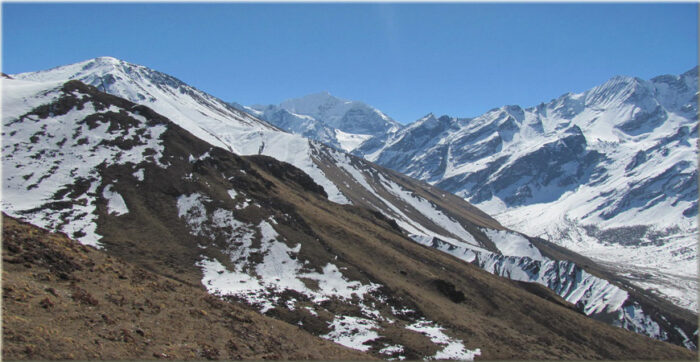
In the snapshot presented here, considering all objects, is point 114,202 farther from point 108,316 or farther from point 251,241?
point 108,316

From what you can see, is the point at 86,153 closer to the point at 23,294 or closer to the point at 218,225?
the point at 218,225

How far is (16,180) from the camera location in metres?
76.3

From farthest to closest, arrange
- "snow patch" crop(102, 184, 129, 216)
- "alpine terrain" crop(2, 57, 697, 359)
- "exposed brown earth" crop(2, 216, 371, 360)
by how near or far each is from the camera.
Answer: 1. "snow patch" crop(102, 184, 129, 216)
2. "alpine terrain" crop(2, 57, 697, 359)
3. "exposed brown earth" crop(2, 216, 371, 360)

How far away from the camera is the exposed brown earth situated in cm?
2195

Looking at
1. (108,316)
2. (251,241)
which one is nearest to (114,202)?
(251,241)

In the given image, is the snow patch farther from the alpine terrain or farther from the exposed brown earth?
the exposed brown earth

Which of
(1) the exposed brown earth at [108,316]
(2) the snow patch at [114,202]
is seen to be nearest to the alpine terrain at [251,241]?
(2) the snow patch at [114,202]

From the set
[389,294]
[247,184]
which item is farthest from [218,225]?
[389,294]

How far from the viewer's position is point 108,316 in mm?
25812

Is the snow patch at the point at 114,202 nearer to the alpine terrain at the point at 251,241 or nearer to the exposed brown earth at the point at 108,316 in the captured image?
the alpine terrain at the point at 251,241

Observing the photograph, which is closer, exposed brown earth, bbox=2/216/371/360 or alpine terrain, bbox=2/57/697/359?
exposed brown earth, bbox=2/216/371/360

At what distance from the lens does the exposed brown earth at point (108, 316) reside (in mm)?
21953

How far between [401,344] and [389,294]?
17993mm

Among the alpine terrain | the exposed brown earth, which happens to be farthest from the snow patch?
the exposed brown earth
